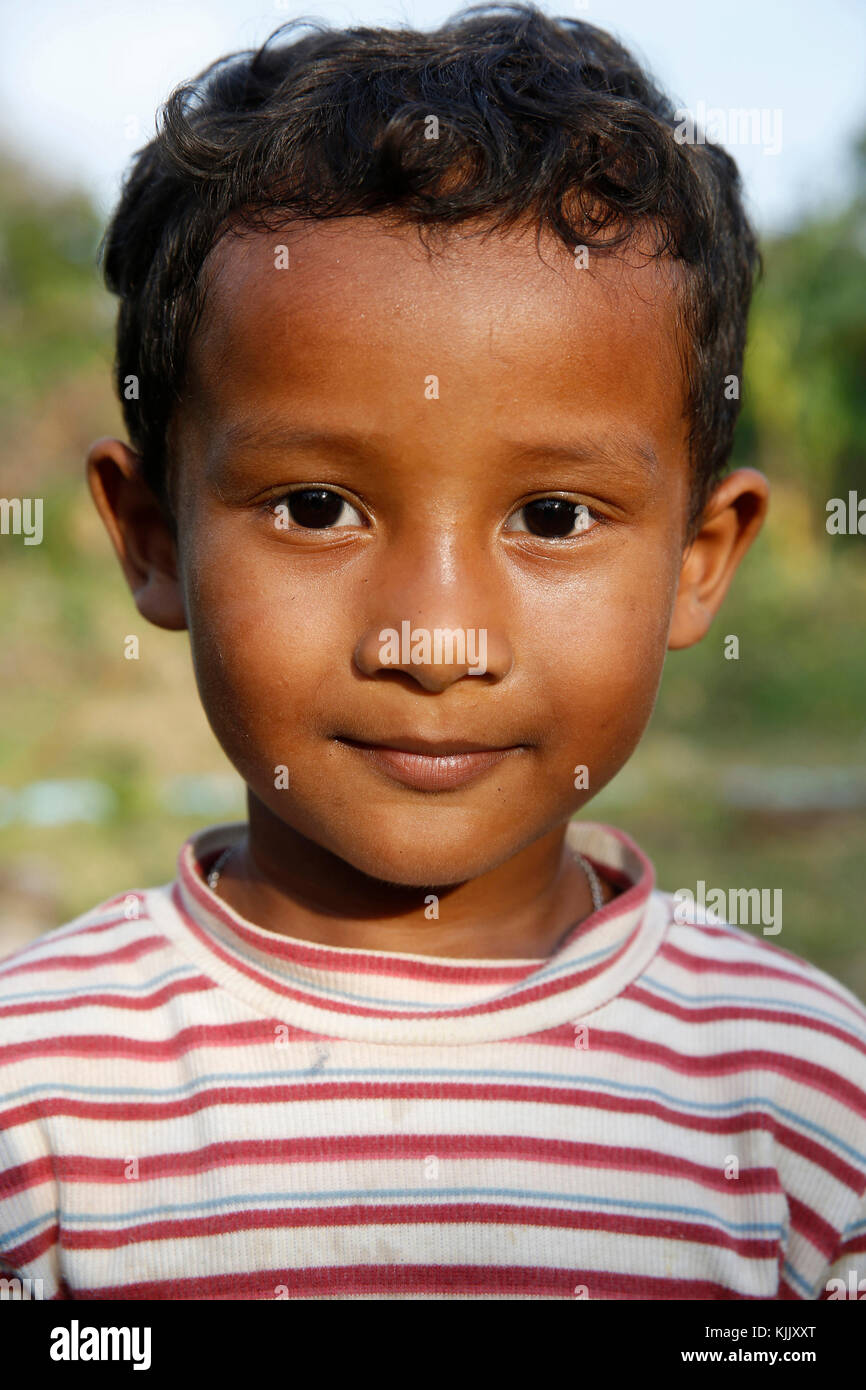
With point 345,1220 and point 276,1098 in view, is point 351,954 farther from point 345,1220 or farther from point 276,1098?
point 345,1220

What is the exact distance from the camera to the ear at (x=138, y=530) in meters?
1.88

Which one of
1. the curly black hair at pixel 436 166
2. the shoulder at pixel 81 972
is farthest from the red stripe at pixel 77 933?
the curly black hair at pixel 436 166

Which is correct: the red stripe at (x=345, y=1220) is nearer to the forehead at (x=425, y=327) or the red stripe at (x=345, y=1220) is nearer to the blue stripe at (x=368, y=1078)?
the blue stripe at (x=368, y=1078)

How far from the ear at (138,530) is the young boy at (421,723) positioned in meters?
0.02

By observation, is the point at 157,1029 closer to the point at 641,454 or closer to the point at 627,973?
the point at 627,973

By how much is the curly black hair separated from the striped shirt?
2.25 ft

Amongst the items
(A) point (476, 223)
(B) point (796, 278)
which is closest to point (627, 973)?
(A) point (476, 223)

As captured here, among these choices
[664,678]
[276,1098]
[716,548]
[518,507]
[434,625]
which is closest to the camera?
[434,625]

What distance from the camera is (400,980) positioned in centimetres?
172

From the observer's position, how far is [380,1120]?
164 centimetres

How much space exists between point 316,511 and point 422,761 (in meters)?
0.32

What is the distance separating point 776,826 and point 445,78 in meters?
4.66

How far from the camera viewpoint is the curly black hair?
5.05ft

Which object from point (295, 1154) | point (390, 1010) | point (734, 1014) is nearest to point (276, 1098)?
point (295, 1154)
